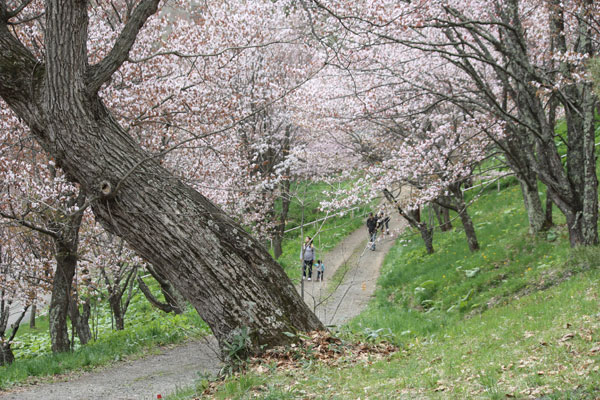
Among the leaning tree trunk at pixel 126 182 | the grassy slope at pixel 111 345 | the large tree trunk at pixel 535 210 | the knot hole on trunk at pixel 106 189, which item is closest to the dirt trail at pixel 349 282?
the grassy slope at pixel 111 345

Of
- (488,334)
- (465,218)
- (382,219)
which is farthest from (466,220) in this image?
(488,334)

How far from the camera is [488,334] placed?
616 centimetres

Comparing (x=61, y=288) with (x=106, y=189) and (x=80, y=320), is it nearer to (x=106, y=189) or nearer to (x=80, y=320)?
(x=80, y=320)

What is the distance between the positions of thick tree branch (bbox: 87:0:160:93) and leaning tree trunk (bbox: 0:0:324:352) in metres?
0.01

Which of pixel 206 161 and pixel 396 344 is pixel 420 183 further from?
pixel 396 344

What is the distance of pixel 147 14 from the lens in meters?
5.33

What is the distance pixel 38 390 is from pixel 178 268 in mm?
4005

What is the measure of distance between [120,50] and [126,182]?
142cm

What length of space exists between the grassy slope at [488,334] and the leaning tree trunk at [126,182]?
87 centimetres

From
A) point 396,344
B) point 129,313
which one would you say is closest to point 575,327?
point 396,344

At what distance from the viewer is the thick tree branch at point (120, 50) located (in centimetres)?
516

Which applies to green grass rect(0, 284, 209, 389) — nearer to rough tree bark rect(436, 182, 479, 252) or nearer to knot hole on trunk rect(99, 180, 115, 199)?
knot hole on trunk rect(99, 180, 115, 199)

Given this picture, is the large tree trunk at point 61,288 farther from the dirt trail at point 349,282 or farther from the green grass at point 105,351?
the dirt trail at point 349,282

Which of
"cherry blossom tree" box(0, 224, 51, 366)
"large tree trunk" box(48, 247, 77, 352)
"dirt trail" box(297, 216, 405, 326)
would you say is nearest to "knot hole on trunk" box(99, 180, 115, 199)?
"large tree trunk" box(48, 247, 77, 352)
